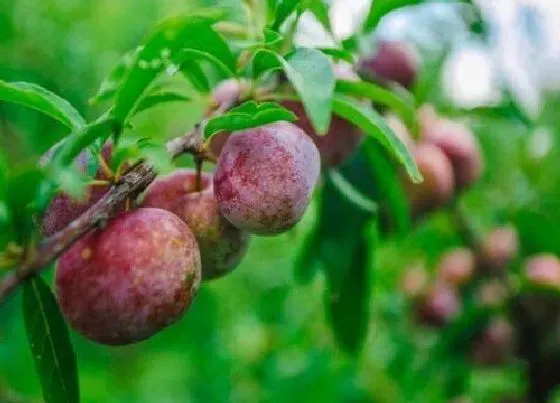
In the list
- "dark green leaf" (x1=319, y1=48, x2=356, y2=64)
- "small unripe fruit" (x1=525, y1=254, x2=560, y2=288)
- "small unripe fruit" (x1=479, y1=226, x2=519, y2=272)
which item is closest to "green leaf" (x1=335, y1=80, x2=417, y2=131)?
"dark green leaf" (x1=319, y1=48, x2=356, y2=64)

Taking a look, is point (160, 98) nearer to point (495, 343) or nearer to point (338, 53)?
point (338, 53)

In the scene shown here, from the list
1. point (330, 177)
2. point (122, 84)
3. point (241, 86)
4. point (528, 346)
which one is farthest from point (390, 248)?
point (122, 84)

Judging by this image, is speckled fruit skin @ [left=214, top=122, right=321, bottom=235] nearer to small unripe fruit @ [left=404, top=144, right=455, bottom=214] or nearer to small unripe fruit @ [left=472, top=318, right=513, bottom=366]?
small unripe fruit @ [left=404, top=144, right=455, bottom=214]

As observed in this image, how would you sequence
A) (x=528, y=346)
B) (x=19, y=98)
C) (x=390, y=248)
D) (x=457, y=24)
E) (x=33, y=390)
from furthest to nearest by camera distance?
(x=390, y=248)
(x=33, y=390)
(x=457, y=24)
(x=528, y=346)
(x=19, y=98)

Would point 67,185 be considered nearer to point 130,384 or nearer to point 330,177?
point 330,177

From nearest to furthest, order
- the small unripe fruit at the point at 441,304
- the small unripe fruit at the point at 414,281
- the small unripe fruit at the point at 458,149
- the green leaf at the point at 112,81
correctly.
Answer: the green leaf at the point at 112,81
the small unripe fruit at the point at 458,149
the small unripe fruit at the point at 441,304
the small unripe fruit at the point at 414,281

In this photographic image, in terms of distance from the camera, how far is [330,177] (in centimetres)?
134

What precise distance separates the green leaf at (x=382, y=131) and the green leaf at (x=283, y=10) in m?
0.15

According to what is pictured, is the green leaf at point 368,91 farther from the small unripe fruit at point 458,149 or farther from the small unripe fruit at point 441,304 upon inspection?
the small unripe fruit at point 441,304

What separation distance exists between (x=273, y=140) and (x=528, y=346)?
1136 mm

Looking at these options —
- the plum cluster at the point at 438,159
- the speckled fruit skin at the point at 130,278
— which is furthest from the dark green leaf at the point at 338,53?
the plum cluster at the point at 438,159

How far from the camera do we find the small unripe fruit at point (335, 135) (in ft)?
3.61

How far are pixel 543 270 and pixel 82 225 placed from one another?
48.6 inches

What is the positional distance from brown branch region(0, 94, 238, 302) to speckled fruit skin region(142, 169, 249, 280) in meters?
0.07
